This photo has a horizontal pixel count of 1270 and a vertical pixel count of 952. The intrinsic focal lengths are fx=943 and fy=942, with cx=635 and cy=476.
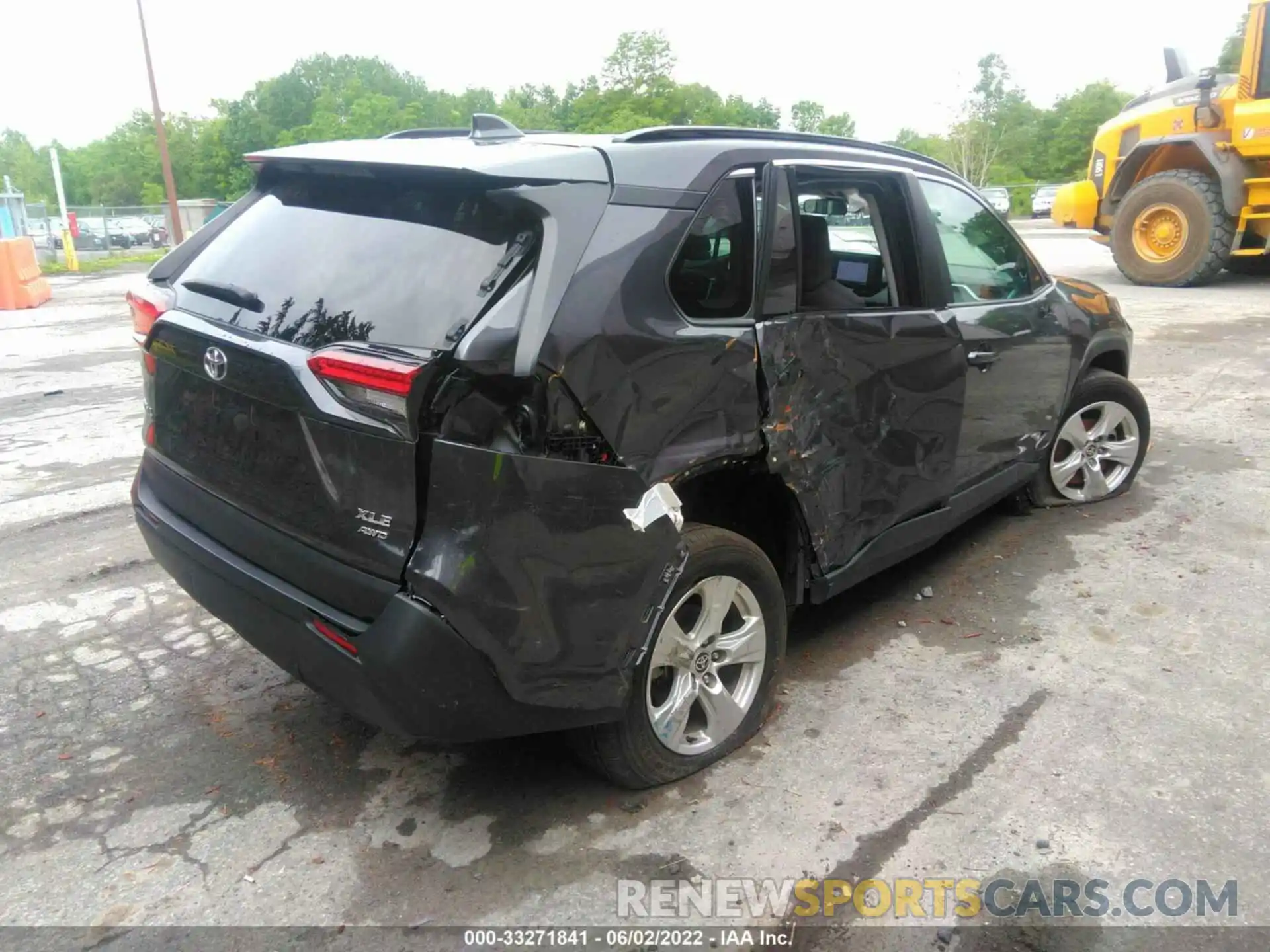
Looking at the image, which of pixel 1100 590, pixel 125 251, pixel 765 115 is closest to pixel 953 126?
pixel 765 115

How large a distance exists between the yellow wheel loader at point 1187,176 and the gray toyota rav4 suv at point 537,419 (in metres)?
11.1

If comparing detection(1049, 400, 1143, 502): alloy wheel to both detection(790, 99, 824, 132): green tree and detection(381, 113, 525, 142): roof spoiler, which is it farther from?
detection(790, 99, 824, 132): green tree

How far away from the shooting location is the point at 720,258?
2736 millimetres

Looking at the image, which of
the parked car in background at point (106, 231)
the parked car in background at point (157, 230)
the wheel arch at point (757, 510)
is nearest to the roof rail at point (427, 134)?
the wheel arch at point (757, 510)

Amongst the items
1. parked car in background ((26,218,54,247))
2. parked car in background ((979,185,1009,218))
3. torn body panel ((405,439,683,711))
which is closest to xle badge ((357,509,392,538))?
torn body panel ((405,439,683,711))

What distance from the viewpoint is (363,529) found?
2314 mm

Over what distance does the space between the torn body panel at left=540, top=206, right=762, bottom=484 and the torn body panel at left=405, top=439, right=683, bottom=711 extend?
0.14 meters

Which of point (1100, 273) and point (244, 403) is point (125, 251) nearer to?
point (1100, 273)

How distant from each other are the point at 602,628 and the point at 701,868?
2.30ft

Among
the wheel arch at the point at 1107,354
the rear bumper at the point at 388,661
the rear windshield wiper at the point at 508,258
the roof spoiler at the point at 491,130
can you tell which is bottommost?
the rear bumper at the point at 388,661

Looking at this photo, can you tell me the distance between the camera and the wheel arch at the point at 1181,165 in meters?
11.9

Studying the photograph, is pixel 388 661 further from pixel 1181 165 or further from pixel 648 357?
pixel 1181 165

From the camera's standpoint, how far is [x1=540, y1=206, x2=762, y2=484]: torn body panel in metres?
2.31

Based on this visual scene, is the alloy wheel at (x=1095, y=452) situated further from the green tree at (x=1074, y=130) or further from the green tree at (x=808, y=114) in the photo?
the green tree at (x=808, y=114)
